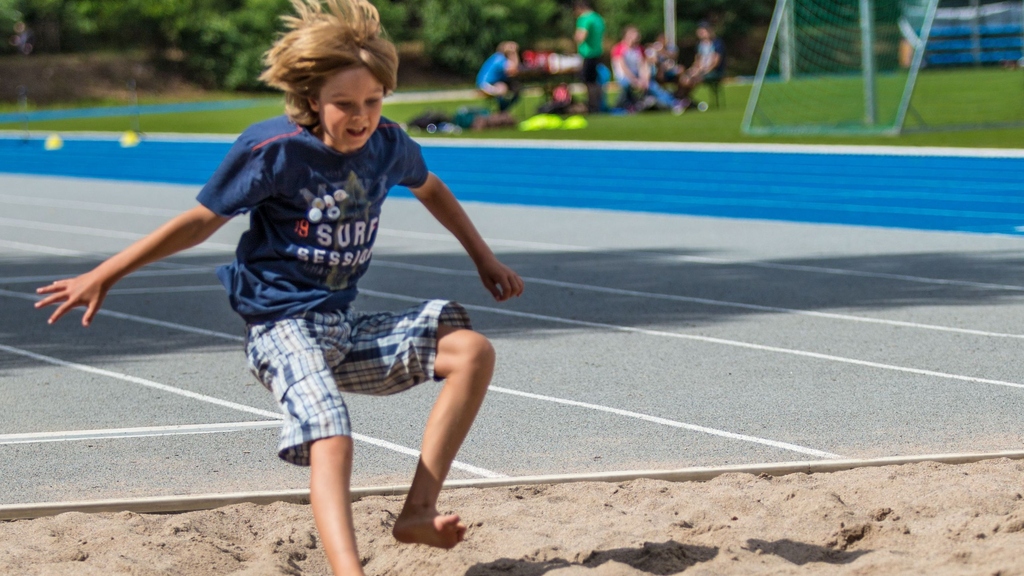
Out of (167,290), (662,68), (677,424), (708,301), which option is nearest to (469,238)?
(677,424)

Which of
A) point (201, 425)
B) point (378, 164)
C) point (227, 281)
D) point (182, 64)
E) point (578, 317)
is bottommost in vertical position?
point (182, 64)

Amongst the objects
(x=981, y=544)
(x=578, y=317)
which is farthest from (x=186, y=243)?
(x=578, y=317)

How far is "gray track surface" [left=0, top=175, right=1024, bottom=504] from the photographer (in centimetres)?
474

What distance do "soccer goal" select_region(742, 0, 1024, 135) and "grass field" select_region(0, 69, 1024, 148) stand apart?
14 centimetres

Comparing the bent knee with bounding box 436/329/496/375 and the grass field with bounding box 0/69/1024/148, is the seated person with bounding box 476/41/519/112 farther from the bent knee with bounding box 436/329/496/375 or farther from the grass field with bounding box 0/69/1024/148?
the bent knee with bounding box 436/329/496/375

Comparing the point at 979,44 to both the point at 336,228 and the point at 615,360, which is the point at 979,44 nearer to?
the point at 615,360

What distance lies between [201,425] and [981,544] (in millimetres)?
3115

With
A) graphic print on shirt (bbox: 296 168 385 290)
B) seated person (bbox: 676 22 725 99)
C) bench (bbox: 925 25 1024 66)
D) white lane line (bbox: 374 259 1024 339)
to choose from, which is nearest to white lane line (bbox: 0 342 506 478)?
graphic print on shirt (bbox: 296 168 385 290)

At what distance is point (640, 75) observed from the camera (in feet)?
89.2

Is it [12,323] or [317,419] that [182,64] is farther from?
[317,419]

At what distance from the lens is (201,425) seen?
530cm

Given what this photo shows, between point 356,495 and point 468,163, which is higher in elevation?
point 356,495

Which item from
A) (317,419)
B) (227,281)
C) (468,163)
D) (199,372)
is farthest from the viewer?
(468,163)

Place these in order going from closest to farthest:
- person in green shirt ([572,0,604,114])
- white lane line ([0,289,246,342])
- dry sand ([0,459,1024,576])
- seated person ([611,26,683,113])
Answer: dry sand ([0,459,1024,576]), white lane line ([0,289,246,342]), person in green shirt ([572,0,604,114]), seated person ([611,26,683,113])
